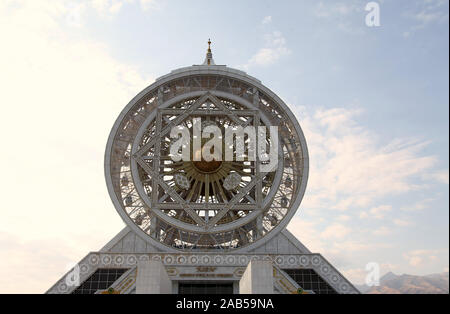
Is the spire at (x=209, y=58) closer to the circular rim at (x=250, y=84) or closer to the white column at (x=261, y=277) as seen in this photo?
the circular rim at (x=250, y=84)

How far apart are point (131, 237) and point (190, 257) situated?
185 inches

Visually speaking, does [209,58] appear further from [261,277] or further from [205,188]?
[261,277]

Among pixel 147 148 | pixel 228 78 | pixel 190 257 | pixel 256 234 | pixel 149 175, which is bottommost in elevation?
pixel 190 257

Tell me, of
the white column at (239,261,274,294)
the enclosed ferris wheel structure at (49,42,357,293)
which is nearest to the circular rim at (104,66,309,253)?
the enclosed ferris wheel structure at (49,42,357,293)

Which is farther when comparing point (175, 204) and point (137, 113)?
point (137, 113)

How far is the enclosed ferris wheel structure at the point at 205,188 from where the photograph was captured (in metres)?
25.4

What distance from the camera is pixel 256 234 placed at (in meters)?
29.3

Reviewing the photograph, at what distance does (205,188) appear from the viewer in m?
31.7

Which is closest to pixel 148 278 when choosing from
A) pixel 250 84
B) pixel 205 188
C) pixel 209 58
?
pixel 205 188

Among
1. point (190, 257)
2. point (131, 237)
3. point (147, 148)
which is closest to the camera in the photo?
point (190, 257)

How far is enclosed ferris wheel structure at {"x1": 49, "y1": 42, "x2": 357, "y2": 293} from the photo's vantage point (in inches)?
1001
